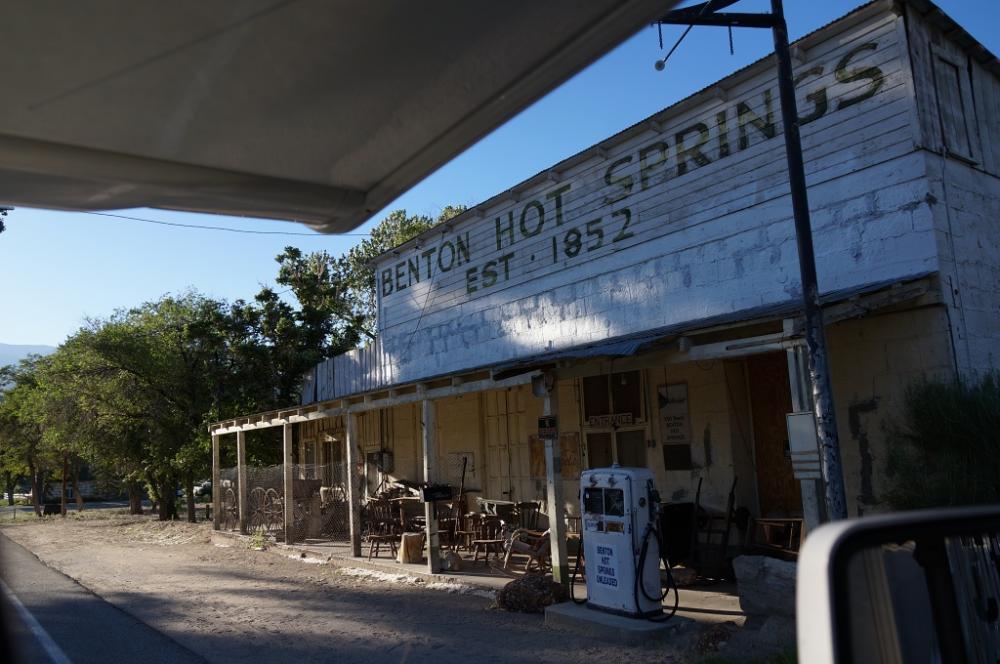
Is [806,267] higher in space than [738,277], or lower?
lower

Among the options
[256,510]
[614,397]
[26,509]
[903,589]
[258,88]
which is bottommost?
[26,509]

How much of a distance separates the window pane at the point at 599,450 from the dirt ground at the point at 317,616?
3635 mm

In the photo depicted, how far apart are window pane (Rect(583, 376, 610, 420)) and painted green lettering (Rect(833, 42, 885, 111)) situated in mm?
5712

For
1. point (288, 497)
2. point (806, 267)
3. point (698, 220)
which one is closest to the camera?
point (806, 267)

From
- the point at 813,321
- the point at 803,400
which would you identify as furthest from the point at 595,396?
the point at 813,321

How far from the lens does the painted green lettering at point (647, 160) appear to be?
12570mm

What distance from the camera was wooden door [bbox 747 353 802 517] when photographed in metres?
11.1

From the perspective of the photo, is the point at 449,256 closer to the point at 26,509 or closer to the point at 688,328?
the point at 688,328

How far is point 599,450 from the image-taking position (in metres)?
13.7

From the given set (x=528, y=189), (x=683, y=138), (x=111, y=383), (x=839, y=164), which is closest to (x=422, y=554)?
(x=528, y=189)

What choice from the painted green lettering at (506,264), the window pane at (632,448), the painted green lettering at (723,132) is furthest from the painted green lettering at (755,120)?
the painted green lettering at (506,264)

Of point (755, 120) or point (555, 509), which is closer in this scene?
point (555, 509)

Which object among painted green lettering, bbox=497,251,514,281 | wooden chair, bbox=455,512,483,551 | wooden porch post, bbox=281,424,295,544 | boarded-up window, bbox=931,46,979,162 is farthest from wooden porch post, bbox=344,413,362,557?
boarded-up window, bbox=931,46,979,162

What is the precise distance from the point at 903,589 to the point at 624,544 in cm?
679
